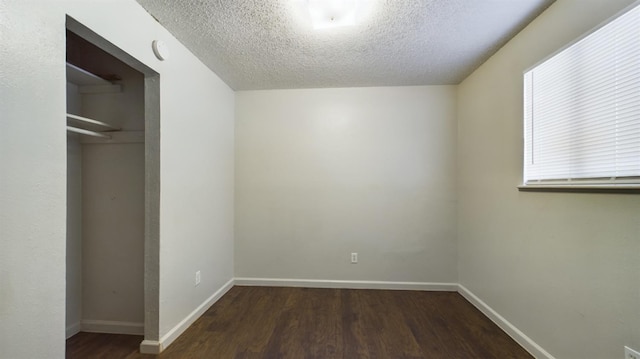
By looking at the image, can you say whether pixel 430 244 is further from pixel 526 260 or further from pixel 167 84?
pixel 167 84

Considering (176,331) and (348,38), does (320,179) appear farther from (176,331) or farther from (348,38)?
(176,331)

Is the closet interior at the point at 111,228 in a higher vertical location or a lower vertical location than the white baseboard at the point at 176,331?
higher

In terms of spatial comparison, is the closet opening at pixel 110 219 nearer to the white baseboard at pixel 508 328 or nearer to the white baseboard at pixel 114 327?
the white baseboard at pixel 114 327

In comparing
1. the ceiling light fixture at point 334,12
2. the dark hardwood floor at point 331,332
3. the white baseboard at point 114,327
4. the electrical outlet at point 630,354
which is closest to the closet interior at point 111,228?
the white baseboard at point 114,327

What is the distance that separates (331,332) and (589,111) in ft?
7.35

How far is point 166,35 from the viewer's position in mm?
1804

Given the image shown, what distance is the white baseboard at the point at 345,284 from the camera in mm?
2768

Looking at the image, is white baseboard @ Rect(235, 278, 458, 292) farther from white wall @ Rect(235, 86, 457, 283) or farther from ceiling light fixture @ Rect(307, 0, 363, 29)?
ceiling light fixture @ Rect(307, 0, 363, 29)

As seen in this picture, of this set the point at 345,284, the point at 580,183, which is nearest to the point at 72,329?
the point at 345,284

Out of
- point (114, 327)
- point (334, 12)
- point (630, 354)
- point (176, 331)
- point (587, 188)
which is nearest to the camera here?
point (630, 354)

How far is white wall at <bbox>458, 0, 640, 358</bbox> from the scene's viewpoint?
3.94 ft

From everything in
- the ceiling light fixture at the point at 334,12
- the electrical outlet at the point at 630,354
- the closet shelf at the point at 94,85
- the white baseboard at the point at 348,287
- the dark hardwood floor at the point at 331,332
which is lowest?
the dark hardwood floor at the point at 331,332

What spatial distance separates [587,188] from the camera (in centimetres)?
131

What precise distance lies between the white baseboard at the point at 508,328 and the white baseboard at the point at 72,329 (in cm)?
348
